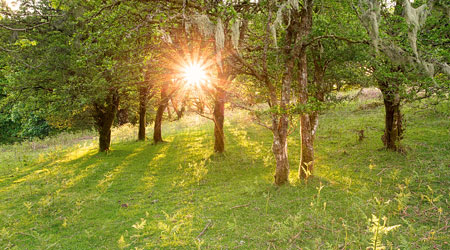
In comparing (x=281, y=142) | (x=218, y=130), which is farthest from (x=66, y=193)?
(x=281, y=142)

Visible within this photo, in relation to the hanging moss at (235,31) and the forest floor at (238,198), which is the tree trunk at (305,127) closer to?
the forest floor at (238,198)

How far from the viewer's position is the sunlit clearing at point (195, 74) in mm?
11961

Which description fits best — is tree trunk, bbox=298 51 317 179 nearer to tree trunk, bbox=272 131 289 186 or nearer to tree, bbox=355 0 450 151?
tree trunk, bbox=272 131 289 186

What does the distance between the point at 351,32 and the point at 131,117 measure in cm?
3246

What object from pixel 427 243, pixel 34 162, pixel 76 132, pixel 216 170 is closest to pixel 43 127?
pixel 76 132

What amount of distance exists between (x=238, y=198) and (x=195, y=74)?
614 centimetres

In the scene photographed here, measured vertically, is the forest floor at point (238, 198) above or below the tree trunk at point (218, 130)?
below

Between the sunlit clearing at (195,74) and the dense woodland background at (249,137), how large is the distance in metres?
0.11

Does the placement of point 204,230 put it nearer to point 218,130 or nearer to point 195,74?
point 195,74

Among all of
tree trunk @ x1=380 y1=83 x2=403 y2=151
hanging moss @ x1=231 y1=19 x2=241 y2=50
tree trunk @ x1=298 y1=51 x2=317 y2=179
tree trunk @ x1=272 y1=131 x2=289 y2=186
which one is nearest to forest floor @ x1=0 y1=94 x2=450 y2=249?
tree trunk @ x1=272 y1=131 x2=289 y2=186

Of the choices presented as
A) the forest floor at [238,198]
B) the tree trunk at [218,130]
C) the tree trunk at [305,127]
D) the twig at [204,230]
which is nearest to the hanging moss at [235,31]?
the tree trunk at [305,127]

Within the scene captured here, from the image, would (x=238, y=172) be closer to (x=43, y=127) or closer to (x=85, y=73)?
(x=85, y=73)

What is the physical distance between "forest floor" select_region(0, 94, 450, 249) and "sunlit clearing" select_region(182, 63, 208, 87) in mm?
4436

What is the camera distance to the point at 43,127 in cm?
3080
